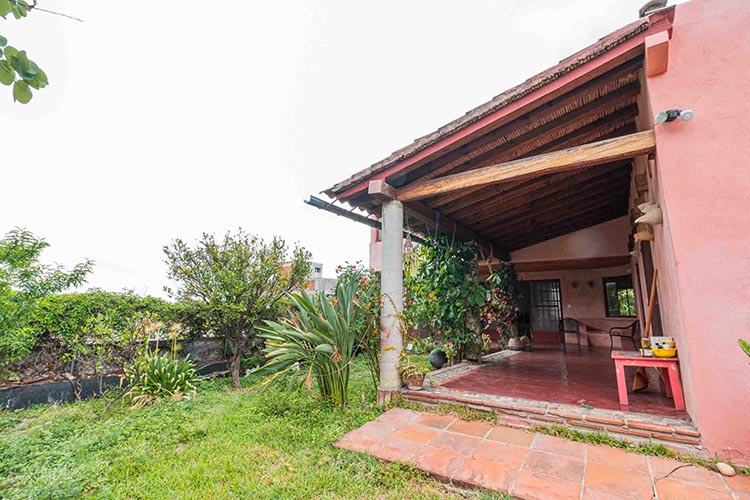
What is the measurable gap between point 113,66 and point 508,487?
19.8 ft

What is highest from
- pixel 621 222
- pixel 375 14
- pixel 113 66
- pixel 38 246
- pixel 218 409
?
pixel 375 14

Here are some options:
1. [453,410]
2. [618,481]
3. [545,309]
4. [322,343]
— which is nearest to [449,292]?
[453,410]

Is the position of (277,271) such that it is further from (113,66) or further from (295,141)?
(295,141)

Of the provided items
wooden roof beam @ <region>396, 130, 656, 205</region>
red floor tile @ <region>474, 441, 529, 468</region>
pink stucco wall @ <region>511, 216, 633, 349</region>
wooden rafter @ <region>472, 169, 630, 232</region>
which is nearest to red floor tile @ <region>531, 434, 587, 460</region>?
red floor tile @ <region>474, 441, 529, 468</region>

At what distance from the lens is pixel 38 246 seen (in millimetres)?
3061

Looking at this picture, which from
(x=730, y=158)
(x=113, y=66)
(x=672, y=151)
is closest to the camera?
(x=730, y=158)

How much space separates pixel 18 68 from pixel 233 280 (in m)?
4.99

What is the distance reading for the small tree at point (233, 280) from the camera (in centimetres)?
564

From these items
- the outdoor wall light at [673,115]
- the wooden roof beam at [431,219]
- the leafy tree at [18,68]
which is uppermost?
the outdoor wall light at [673,115]

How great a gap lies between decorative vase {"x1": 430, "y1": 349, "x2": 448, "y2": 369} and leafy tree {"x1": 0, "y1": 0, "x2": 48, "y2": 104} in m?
5.90

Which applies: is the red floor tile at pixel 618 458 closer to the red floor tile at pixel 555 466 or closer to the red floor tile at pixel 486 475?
the red floor tile at pixel 555 466

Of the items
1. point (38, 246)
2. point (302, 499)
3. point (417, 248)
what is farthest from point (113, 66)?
point (417, 248)

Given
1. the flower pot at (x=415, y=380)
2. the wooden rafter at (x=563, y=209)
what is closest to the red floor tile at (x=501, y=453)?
the flower pot at (x=415, y=380)

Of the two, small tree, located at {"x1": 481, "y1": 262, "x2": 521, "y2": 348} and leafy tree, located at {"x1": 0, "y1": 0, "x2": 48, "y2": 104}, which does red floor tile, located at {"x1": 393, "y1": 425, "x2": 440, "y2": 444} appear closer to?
leafy tree, located at {"x1": 0, "y1": 0, "x2": 48, "y2": 104}
